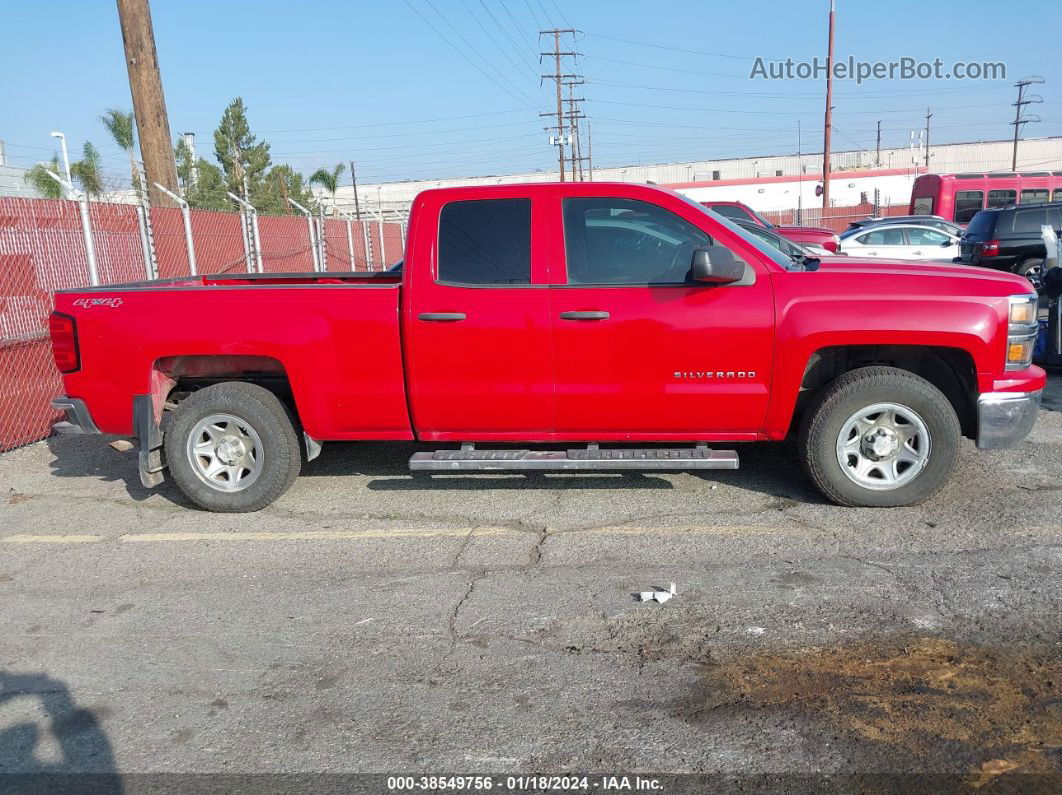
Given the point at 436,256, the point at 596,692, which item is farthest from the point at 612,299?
the point at 596,692

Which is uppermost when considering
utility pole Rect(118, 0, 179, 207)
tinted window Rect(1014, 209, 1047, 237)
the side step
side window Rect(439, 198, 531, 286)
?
utility pole Rect(118, 0, 179, 207)

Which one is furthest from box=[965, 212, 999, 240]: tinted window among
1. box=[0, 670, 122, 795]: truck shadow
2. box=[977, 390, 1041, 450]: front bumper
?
box=[0, 670, 122, 795]: truck shadow

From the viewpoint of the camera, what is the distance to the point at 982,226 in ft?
54.9

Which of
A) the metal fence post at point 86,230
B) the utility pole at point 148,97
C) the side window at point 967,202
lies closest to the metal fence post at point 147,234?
the utility pole at point 148,97

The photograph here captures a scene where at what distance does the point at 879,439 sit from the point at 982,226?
13985 mm

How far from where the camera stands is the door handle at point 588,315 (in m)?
5.03

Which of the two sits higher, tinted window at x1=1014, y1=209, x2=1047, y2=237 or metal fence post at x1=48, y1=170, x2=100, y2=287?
metal fence post at x1=48, y1=170, x2=100, y2=287

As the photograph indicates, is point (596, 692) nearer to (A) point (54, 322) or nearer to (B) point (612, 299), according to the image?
(B) point (612, 299)

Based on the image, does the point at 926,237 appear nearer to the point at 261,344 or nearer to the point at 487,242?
the point at 487,242

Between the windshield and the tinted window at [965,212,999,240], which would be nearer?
the windshield

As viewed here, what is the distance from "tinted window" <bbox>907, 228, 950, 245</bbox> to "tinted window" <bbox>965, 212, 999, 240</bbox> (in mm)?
1001

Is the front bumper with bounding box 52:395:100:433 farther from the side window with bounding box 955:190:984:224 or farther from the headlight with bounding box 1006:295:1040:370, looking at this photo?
the side window with bounding box 955:190:984:224

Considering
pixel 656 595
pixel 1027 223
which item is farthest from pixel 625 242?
pixel 1027 223

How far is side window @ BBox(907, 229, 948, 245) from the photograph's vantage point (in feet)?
59.5
